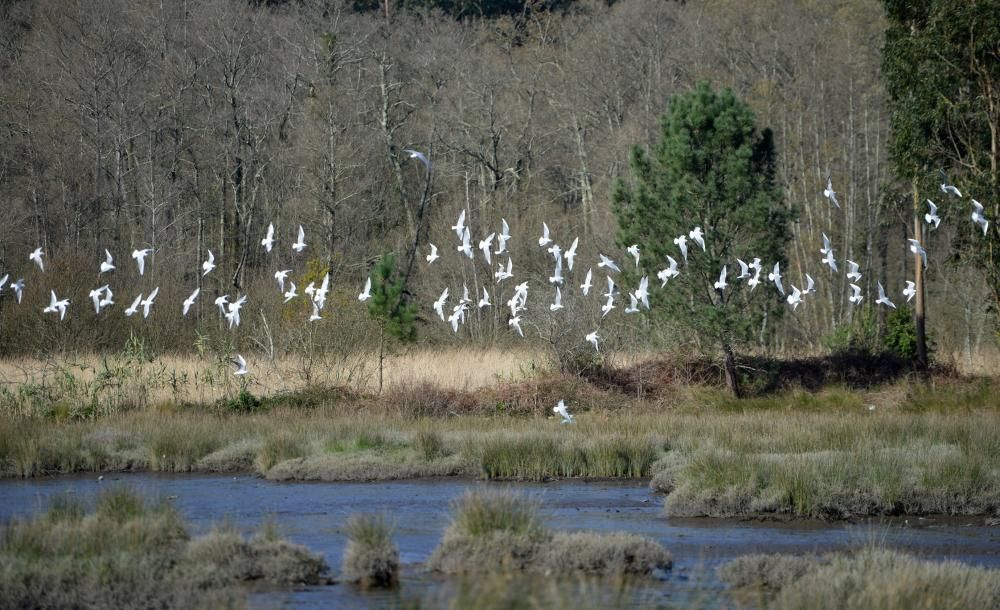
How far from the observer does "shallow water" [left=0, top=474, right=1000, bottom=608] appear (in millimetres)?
11070

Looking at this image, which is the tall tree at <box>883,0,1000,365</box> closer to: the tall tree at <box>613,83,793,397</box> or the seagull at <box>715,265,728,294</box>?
the tall tree at <box>613,83,793,397</box>

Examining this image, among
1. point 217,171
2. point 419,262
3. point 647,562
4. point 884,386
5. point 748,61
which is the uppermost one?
point 748,61

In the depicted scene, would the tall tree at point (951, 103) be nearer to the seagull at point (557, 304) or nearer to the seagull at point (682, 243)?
the seagull at point (682, 243)

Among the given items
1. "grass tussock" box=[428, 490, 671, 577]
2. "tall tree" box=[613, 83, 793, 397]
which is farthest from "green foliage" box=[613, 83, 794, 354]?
"grass tussock" box=[428, 490, 671, 577]

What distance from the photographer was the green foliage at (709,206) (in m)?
25.5

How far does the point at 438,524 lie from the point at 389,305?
13743 mm

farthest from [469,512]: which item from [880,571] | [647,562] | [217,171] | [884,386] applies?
[217,171]

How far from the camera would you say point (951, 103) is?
2638 cm

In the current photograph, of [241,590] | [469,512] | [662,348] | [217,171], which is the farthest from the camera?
[217,171]

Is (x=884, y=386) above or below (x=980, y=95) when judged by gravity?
below

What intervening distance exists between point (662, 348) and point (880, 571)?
18.0 metres

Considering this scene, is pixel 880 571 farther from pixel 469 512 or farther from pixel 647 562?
pixel 469 512

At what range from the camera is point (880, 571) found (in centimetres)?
995

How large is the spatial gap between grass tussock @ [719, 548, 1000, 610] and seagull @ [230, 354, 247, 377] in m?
14.1
